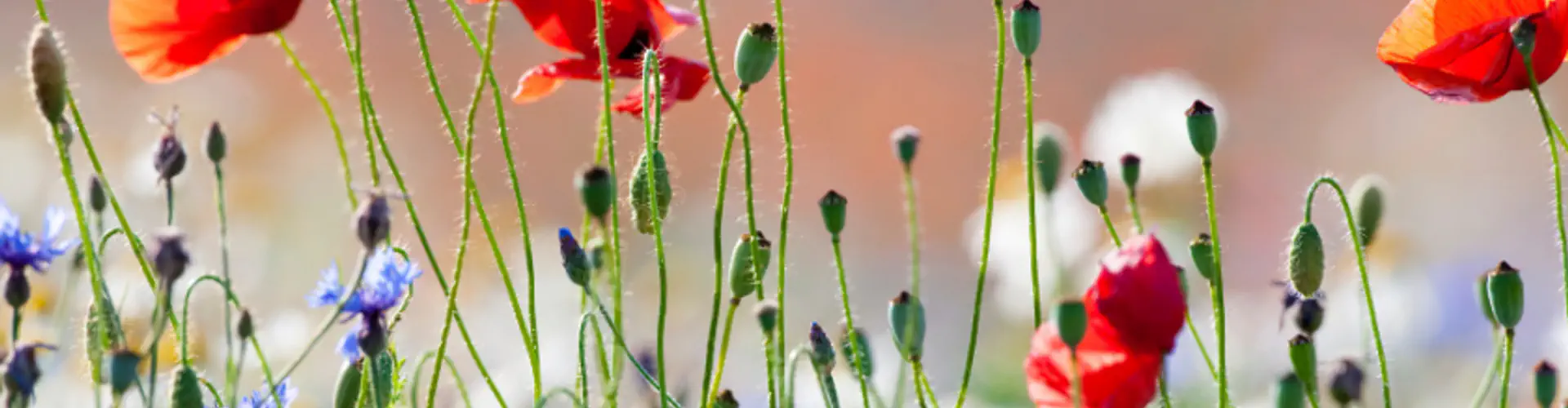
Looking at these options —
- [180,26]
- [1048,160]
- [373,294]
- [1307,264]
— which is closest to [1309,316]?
[1307,264]

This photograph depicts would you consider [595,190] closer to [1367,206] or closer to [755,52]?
[755,52]

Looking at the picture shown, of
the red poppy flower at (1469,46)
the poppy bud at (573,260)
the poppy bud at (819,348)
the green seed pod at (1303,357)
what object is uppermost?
the red poppy flower at (1469,46)

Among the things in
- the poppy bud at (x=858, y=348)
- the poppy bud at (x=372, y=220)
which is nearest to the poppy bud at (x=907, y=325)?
the poppy bud at (x=858, y=348)

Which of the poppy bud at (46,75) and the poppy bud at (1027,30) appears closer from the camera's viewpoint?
the poppy bud at (46,75)

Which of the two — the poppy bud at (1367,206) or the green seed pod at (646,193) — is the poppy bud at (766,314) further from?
the poppy bud at (1367,206)

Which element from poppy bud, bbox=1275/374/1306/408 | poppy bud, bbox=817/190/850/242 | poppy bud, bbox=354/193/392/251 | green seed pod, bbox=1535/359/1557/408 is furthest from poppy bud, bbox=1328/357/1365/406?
poppy bud, bbox=354/193/392/251

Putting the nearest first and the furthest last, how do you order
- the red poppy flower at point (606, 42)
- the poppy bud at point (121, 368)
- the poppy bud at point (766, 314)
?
the poppy bud at point (121, 368)
the poppy bud at point (766, 314)
the red poppy flower at point (606, 42)

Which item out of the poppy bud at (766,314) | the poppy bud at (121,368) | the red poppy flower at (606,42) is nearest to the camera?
the poppy bud at (121,368)

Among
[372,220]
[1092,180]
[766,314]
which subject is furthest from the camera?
[1092,180]
